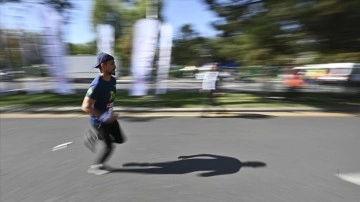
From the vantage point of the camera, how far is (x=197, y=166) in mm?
5082

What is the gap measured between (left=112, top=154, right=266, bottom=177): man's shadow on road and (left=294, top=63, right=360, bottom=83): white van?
502 inches

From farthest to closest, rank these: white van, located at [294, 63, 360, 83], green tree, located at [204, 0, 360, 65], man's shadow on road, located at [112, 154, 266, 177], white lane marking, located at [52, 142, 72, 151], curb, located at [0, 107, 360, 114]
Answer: white van, located at [294, 63, 360, 83] → green tree, located at [204, 0, 360, 65] → curb, located at [0, 107, 360, 114] → white lane marking, located at [52, 142, 72, 151] → man's shadow on road, located at [112, 154, 266, 177]

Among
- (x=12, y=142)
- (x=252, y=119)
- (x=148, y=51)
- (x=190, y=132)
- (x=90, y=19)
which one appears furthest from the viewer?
(x=90, y=19)

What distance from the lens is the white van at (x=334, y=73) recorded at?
Answer: 17.3m

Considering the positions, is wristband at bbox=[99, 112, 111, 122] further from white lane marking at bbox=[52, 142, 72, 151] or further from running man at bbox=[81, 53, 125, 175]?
white lane marking at bbox=[52, 142, 72, 151]

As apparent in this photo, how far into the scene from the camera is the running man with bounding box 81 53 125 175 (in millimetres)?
4547

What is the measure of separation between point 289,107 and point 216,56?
8830 millimetres

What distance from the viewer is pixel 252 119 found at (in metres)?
9.09

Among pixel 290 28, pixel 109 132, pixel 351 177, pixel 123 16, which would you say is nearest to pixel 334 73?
pixel 290 28

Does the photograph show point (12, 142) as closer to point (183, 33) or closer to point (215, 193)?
point (215, 193)

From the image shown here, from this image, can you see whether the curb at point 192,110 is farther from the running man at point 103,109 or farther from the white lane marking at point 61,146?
the running man at point 103,109

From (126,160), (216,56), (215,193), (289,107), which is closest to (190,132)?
(126,160)

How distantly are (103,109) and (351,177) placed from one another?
3057 millimetres

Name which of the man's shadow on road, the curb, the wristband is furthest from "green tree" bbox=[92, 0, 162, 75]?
the wristband
